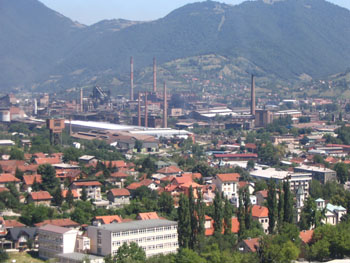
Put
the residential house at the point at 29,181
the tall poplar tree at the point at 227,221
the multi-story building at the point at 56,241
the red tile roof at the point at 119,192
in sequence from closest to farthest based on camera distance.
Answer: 1. the multi-story building at the point at 56,241
2. the tall poplar tree at the point at 227,221
3. the red tile roof at the point at 119,192
4. the residential house at the point at 29,181

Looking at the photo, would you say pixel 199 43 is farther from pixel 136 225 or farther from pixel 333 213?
pixel 136 225

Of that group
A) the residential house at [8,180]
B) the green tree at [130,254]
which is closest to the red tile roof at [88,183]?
the residential house at [8,180]

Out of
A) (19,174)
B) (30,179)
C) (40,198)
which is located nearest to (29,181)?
(30,179)

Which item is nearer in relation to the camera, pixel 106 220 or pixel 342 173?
pixel 106 220

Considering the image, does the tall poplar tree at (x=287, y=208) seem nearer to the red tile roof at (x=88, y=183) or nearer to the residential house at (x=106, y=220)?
the residential house at (x=106, y=220)

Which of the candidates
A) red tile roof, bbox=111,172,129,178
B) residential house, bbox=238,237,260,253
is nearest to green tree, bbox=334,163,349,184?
red tile roof, bbox=111,172,129,178
